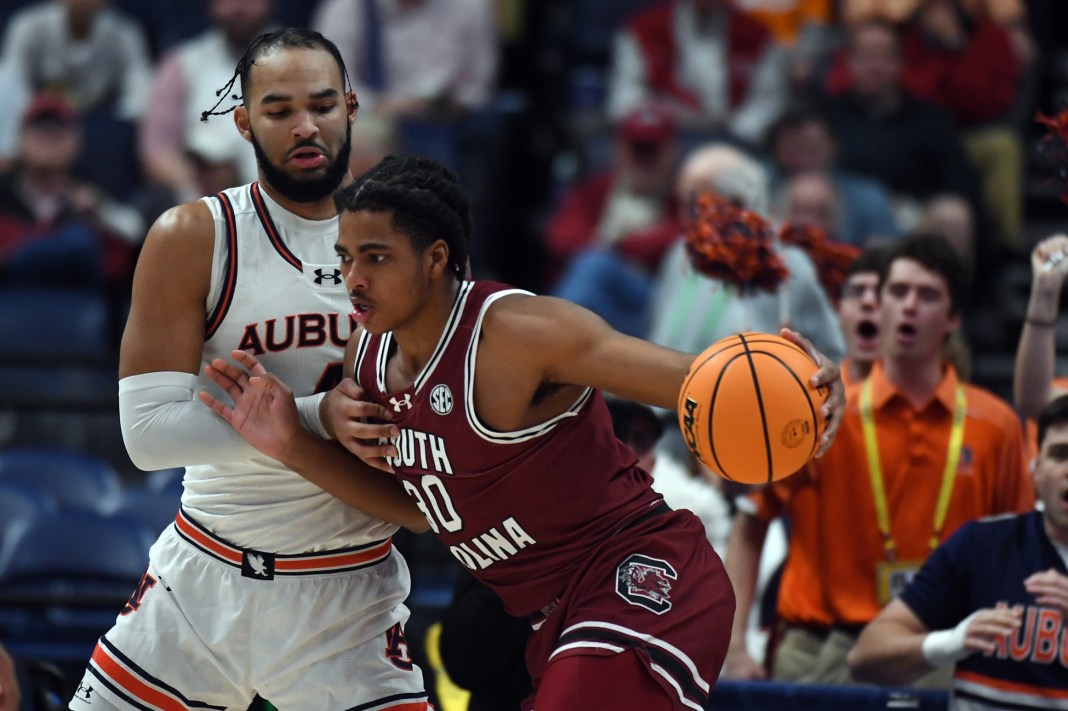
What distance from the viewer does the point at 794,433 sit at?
10.7ft

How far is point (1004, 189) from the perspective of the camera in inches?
354

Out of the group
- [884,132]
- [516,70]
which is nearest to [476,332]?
[884,132]

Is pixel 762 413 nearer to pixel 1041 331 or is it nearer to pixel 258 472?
pixel 258 472

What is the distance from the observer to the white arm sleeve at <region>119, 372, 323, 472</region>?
3742mm

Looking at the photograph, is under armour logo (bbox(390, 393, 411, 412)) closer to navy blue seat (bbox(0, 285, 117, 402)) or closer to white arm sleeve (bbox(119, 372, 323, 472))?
white arm sleeve (bbox(119, 372, 323, 472))

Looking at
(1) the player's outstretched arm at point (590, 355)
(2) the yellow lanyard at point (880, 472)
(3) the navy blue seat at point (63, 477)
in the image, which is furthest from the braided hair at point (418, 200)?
(3) the navy blue seat at point (63, 477)

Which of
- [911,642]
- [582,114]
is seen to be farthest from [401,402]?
[582,114]

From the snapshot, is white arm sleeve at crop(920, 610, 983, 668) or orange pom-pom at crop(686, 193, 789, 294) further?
orange pom-pom at crop(686, 193, 789, 294)

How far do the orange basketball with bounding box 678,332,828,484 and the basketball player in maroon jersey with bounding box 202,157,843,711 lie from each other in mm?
104

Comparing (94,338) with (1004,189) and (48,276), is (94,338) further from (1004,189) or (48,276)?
(1004,189)

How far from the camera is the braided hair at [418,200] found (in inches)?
141

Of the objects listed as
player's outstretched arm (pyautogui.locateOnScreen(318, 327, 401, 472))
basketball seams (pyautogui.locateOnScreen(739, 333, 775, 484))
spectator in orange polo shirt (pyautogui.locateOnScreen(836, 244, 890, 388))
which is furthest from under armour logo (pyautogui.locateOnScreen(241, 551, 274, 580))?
spectator in orange polo shirt (pyautogui.locateOnScreen(836, 244, 890, 388))

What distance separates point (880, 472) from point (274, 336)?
7.59 feet

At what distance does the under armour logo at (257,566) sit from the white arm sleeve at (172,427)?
0.27 metres
